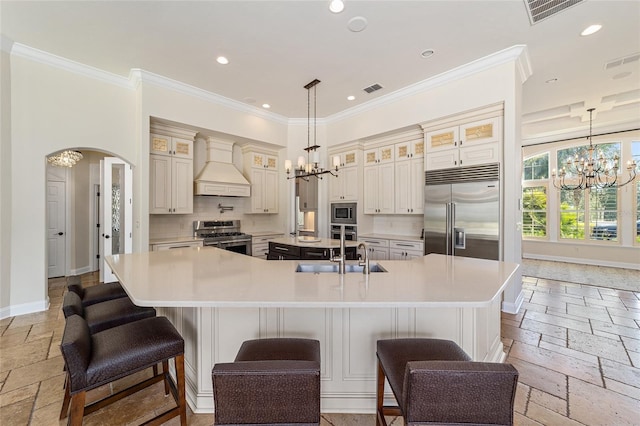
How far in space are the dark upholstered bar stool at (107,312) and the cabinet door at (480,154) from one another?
13.7 ft

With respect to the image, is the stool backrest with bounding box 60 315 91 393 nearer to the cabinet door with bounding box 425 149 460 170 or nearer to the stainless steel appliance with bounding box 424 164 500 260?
the stainless steel appliance with bounding box 424 164 500 260

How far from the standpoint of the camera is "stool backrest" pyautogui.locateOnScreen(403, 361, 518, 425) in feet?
3.19

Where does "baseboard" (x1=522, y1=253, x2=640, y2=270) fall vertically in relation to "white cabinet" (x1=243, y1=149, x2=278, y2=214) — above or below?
below

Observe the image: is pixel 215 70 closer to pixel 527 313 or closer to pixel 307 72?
pixel 307 72

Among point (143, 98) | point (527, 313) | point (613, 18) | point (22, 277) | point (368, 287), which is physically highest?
point (613, 18)

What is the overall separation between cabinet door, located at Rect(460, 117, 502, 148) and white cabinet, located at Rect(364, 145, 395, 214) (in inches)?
55.9

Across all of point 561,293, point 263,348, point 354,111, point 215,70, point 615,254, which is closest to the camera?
point 263,348

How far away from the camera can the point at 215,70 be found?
3863 millimetres

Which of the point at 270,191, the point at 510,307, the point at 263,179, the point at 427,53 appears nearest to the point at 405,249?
the point at 510,307

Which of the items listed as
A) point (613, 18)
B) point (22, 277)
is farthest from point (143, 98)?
point (613, 18)

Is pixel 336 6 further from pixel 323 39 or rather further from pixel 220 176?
pixel 220 176

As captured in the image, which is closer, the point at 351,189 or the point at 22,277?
the point at 22,277

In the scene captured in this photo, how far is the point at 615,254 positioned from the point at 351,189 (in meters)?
6.55

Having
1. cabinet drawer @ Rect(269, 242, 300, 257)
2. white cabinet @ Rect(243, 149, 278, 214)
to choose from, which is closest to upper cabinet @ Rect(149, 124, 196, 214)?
white cabinet @ Rect(243, 149, 278, 214)
